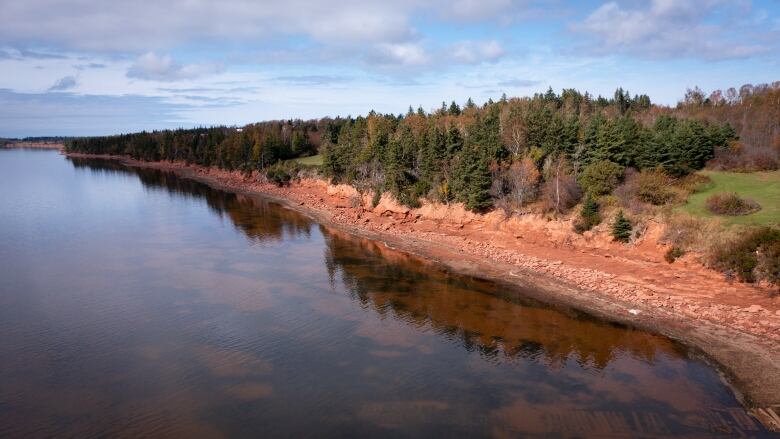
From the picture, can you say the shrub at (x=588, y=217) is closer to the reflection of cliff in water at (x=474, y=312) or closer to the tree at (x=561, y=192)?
the tree at (x=561, y=192)

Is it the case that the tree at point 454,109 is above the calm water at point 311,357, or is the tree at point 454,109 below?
above

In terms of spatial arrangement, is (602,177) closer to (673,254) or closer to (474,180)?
(673,254)

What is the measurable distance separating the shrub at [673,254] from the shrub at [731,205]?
456cm

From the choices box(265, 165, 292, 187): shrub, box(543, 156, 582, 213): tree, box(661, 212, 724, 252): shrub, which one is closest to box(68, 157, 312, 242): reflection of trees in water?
Result: box(265, 165, 292, 187): shrub

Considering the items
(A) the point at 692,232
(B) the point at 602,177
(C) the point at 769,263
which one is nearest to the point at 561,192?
(B) the point at 602,177

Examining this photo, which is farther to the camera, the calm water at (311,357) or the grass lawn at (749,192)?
the grass lawn at (749,192)

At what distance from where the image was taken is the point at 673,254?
2786 cm

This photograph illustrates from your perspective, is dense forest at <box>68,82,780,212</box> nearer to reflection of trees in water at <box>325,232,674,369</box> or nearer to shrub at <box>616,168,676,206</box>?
shrub at <box>616,168,676,206</box>

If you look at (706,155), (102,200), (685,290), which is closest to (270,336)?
(685,290)

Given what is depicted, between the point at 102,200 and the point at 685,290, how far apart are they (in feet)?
207

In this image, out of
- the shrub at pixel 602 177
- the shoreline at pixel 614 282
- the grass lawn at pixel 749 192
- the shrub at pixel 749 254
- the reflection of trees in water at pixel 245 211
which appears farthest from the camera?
the reflection of trees in water at pixel 245 211

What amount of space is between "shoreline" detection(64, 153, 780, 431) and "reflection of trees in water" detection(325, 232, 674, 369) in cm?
132

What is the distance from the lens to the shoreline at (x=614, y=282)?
19.1 meters

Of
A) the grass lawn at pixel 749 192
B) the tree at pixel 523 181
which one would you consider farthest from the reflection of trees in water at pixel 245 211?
the grass lawn at pixel 749 192
